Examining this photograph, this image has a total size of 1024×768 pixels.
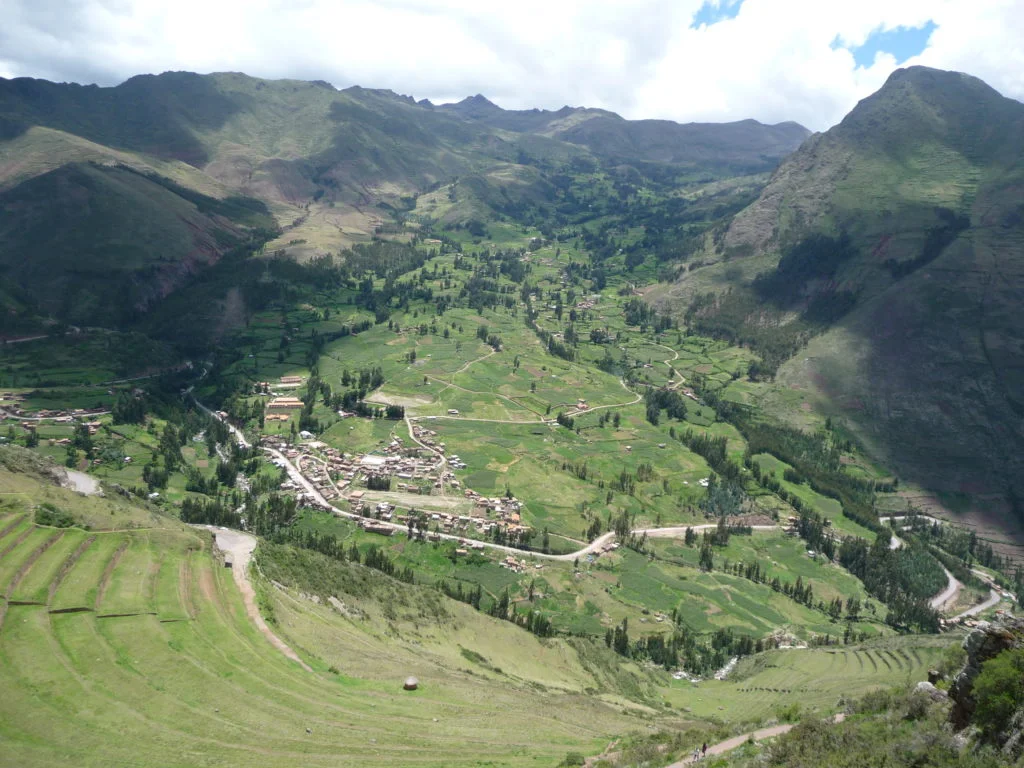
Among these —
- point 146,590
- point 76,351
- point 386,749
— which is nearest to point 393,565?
point 146,590

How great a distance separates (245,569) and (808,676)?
7169cm

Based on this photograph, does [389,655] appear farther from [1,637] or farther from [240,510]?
[240,510]

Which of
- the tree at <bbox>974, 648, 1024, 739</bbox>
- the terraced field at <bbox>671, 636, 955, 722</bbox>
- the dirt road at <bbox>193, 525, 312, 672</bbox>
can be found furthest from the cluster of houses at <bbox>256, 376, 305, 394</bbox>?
the tree at <bbox>974, 648, 1024, 739</bbox>

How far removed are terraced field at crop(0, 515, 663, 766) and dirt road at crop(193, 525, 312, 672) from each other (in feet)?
3.47

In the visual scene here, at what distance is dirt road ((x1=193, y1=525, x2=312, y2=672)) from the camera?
57719 millimetres

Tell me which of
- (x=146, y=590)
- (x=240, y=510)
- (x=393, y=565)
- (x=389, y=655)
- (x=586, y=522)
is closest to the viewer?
(x=146, y=590)

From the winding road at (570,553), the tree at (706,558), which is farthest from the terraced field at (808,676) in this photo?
the winding road at (570,553)

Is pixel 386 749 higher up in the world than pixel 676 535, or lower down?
higher up

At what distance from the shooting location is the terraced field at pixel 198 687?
4244 centimetres

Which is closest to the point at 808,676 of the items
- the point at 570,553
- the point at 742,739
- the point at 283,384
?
the point at 570,553

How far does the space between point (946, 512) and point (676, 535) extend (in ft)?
278

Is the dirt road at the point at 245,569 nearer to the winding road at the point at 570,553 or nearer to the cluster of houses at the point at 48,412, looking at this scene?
the winding road at the point at 570,553

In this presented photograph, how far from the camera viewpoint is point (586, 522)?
12525 centimetres

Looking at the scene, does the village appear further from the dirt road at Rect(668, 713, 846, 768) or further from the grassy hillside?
the dirt road at Rect(668, 713, 846, 768)
